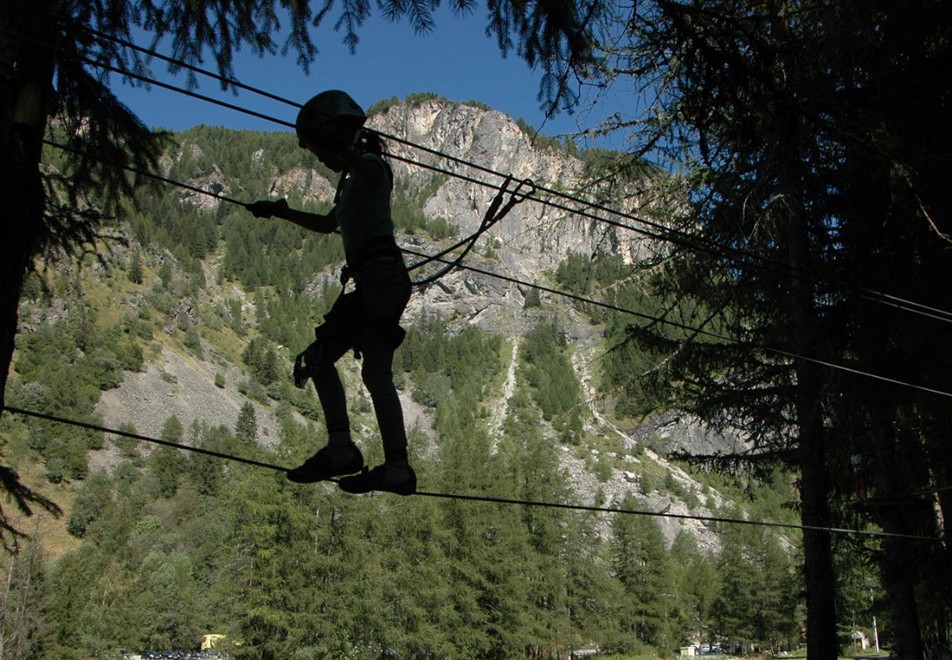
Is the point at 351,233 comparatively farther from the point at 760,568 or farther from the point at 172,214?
the point at 172,214

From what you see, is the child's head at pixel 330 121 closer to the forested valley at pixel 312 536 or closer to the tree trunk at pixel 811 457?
the forested valley at pixel 312 536

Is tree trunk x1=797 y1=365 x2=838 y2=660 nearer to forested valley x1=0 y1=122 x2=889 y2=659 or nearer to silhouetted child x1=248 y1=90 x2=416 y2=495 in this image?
forested valley x1=0 y1=122 x2=889 y2=659

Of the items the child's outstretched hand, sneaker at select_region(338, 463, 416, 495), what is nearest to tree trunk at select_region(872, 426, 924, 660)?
sneaker at select_region(338, 463, 416, 495)

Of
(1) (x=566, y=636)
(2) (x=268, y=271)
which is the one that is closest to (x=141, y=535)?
(1) (x=566, y=636)

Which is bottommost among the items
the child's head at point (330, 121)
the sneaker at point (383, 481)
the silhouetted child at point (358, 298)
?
the sneaker at point (383, 481)

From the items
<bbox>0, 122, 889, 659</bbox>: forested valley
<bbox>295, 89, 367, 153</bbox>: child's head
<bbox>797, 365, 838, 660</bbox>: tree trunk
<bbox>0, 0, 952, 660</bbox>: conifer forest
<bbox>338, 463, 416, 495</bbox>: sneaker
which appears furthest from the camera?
<bbox>0, 122, 889, 659</bbox>: forested valley

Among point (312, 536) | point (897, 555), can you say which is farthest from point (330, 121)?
point (312, 536)

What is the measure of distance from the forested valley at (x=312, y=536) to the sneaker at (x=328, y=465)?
Answer: 191 centimetres

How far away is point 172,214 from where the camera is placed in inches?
6860

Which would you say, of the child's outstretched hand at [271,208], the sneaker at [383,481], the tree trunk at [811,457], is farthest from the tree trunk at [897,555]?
the child's outstretched hand at [271,208]

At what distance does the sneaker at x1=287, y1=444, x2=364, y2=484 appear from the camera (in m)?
3.37

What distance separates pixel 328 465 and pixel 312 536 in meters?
22.1

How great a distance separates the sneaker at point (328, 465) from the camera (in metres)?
3.37

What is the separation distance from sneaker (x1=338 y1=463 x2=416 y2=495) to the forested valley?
2108 mm
